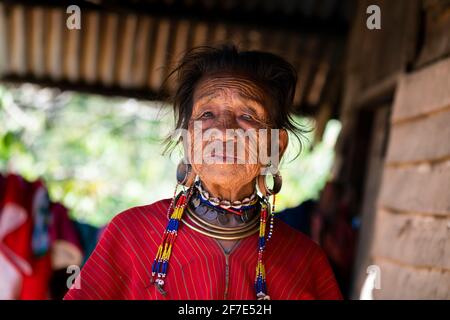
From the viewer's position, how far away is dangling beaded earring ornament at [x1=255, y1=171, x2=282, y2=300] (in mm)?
2137

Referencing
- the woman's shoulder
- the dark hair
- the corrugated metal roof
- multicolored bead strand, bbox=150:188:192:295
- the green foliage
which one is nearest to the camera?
multicolored bead strand, bbox=150:188:192:295

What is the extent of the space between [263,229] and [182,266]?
0.30 metres

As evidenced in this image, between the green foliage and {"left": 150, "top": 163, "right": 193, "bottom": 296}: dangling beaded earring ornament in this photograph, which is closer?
{"left": 150, "top": 163, "right": 193, "bottom": 296}: dangling beaded earring ornament

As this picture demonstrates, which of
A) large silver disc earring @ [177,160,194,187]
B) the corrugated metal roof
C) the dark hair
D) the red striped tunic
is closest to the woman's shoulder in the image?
the red striped tunic

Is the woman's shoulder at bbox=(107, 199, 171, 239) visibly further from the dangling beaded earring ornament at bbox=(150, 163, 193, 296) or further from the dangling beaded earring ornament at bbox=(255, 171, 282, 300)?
the dangling beaded earring ornament at bbox=(255, 171, 282, 300)

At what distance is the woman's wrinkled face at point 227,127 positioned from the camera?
2.14 metres

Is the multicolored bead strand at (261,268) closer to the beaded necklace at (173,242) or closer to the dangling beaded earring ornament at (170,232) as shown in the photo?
the beaded necklace at (173,242)

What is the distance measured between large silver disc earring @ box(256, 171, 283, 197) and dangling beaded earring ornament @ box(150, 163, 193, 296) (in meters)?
0.23

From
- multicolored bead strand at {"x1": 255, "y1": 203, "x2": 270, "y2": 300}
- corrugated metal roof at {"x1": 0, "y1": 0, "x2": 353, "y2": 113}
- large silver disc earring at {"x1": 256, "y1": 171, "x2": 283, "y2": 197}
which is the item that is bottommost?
multicolored bead strand at {"x1": 255, "y1": 203, "x2": 270, "y2": 300}

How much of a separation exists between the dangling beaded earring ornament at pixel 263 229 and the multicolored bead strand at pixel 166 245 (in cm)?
26

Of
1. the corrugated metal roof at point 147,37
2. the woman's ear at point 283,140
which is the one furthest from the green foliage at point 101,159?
the woman's ear at point 283,140
